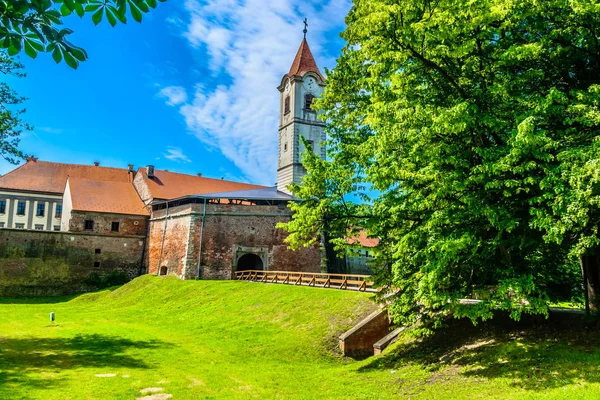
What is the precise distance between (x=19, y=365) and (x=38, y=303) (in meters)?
20.2

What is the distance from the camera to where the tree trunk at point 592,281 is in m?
10.8

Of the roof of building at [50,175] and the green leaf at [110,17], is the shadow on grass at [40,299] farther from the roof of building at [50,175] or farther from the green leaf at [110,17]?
the green leaf at [110,17]

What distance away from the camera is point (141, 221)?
38.7m

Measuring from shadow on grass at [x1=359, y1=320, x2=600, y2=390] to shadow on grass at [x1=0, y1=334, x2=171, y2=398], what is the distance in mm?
8076

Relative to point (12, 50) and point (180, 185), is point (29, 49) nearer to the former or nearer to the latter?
point (12, 50)

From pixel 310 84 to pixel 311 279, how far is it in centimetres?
2284

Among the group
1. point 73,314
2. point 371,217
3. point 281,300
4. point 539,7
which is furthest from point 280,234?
point 539,7

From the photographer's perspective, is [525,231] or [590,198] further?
[525,231]

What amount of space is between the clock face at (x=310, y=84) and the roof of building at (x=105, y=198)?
18.8m

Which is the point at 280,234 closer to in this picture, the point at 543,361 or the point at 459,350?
the point at 459,350

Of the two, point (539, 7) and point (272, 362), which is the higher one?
point (539, 7)

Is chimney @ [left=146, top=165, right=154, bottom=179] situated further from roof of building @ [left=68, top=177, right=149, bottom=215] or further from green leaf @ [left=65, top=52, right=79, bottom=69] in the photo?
green leaf @ [left=65, top=52, right=79, bottom=69]

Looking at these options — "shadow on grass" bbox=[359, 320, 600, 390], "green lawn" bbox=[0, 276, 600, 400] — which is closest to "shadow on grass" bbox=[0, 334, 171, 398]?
"green lawn" bbox=[0, 276, 600, 400]

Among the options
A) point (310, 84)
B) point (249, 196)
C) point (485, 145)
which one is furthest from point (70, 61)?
point (310, 84)
